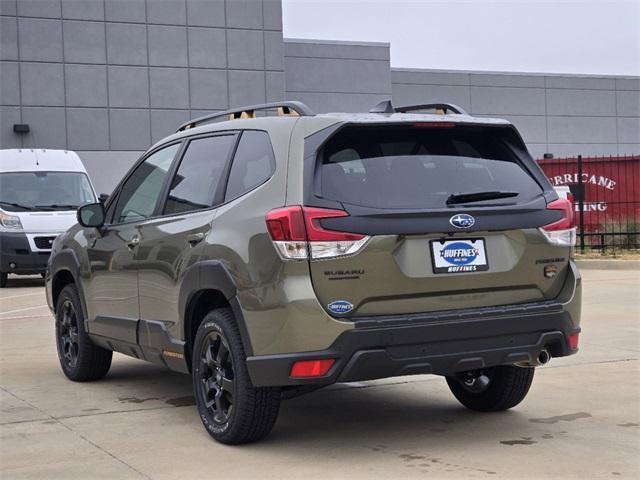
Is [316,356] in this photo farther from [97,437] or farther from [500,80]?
[500,80]

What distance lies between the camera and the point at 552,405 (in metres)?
7.19

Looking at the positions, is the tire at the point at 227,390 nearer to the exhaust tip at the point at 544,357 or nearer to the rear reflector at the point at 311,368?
the rear reflector at the point at 311,368

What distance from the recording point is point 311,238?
553cm

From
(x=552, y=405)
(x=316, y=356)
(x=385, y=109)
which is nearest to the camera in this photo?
(x=316, y=356)

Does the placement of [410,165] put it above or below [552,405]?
above

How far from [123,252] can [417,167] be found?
250 centimetres

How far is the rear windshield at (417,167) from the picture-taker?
5.77 meters

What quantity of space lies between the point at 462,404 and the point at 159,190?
2.48m

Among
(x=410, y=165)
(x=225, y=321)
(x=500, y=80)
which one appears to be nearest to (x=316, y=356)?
(x=225, y=321)

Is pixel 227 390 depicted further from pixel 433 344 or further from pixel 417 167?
pixel 417 167

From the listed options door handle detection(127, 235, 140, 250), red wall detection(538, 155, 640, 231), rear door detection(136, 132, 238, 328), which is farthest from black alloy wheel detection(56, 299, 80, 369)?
red wall detection(538, 155, 640, 231)

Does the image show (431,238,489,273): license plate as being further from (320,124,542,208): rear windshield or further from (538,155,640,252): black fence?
(538,155,640,252): black fence

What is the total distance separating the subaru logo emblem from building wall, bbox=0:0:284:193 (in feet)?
103

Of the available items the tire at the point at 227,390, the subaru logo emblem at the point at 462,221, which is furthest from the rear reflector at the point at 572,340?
the tire at the point at 227,390
